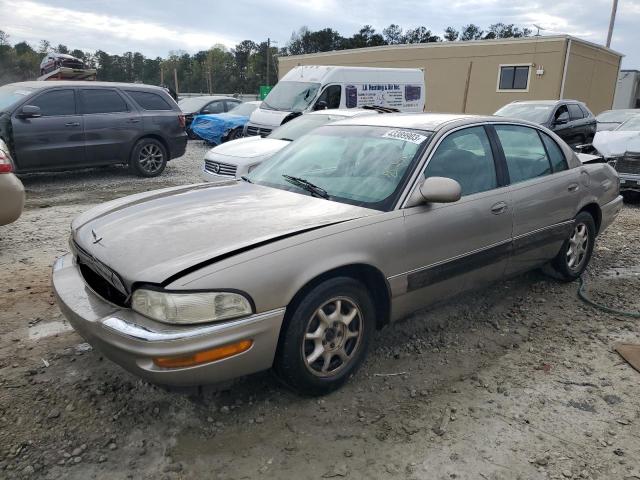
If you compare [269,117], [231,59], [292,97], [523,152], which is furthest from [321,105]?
[231,59]

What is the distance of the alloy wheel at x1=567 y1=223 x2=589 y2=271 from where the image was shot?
15.4 feet

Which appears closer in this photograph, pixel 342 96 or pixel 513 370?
pixel 513 370

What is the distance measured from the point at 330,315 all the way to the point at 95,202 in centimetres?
604

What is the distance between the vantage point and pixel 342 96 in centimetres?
1283

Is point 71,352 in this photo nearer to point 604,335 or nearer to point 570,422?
point 570,422

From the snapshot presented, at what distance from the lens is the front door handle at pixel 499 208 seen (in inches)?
144

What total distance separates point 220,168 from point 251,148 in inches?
23.8

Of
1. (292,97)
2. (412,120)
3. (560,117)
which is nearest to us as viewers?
(412,120)

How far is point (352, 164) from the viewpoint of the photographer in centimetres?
357

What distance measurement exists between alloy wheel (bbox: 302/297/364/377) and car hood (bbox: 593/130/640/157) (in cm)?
724

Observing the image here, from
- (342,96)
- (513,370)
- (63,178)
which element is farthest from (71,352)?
(342,96)

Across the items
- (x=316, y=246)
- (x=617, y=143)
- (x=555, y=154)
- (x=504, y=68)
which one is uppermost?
(x=504, y=68)

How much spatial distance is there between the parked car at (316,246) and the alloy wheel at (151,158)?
6.43 m

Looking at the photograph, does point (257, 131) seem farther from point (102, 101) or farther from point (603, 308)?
point (603, 308)
